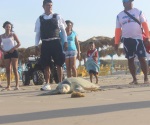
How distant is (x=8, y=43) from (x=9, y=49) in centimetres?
17

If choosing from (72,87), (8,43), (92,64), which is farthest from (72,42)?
(72,87)

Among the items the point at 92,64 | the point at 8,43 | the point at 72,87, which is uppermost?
the point at 8,43

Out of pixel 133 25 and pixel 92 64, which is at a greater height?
pixel 133 25

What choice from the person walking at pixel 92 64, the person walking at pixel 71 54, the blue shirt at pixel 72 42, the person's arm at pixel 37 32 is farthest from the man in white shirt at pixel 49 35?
the person walking at pixel 92 64

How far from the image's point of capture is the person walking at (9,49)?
28.1 feet

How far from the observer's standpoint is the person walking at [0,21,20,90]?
8555 millimetres

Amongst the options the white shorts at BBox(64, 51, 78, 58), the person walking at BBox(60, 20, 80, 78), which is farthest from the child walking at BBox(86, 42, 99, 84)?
the white shorts at BBox(64, 51, 78, 58)

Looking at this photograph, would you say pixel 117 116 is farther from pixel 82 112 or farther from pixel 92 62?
pixel 92 62

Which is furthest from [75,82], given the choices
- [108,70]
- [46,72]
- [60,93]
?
[108,70]

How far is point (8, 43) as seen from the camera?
8820 mm

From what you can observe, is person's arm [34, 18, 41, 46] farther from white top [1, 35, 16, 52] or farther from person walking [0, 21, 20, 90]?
white top [1, 35, 16, 52]

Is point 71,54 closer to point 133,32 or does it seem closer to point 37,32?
point 37,32

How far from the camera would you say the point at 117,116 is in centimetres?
360

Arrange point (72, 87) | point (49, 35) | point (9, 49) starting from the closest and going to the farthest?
1. point (72, 87)
2. point (49, 35)
3. point (9, 49)
